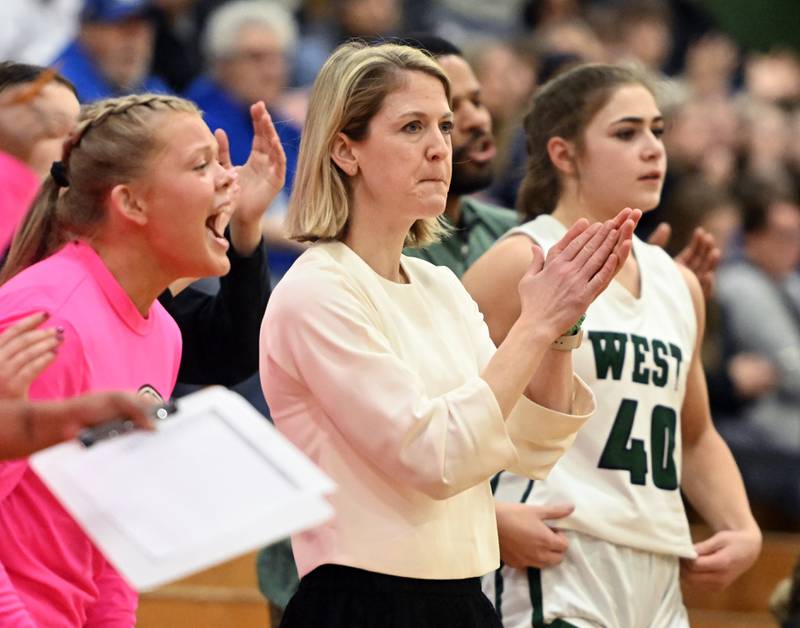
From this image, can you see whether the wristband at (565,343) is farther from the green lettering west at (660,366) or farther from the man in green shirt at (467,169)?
the man in green shirt at (467,169)

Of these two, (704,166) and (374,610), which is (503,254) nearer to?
(374,610)

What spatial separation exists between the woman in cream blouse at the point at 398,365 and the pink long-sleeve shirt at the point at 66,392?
32 cm

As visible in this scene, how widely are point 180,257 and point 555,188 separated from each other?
4.03ft

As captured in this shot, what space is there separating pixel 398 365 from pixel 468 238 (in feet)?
5.18

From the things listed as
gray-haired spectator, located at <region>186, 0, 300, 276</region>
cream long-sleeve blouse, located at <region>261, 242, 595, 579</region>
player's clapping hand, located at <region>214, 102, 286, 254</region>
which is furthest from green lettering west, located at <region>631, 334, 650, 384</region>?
gray-haired spectator, located at <region>186, 0, 300, 276</region>

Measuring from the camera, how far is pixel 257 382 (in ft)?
15.6

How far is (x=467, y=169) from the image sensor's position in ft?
13.9

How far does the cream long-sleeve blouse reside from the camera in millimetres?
2701

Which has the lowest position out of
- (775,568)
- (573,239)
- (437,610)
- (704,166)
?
(775,568)

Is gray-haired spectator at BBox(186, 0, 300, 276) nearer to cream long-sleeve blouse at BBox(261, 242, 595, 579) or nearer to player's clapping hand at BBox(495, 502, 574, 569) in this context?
player's clapping hand at BBox(495, 502, 574, 569)

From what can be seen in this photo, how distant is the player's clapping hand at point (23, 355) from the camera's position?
2414 mm

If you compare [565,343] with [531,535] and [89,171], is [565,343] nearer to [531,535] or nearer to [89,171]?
[531,535]

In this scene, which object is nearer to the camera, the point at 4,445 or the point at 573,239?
the point at 4,445

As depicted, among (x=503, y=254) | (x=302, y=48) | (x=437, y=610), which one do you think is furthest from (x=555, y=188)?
(x=302, y=48)
